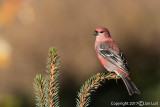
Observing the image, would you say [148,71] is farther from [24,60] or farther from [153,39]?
[24,60]

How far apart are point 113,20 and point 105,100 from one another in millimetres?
2239

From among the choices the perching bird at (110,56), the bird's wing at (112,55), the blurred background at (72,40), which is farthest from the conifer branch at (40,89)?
the blurred background at (72,40)

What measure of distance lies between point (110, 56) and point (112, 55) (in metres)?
0.05

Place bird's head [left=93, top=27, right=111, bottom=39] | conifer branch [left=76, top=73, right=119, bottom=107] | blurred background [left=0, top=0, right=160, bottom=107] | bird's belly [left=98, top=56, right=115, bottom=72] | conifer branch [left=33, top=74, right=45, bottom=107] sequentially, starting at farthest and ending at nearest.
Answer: blurred background [left=0, top=0, right=160, bottom=107]
bird's head [left=93, top=27, right=111, bottom=39]
bird's belly [left=98, top=56, right=115, bottom=72]
conifer branch [left=76, top=73, right=119, bottom=107]
conifer branch [left=33, top=74, right=45, bottom=107]

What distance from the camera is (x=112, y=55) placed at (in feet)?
17.4

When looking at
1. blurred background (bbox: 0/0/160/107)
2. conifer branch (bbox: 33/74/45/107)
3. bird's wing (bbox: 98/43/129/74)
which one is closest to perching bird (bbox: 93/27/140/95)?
bird's wing (bbox: 98/43/129/74)

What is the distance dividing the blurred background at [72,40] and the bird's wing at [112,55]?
74.0 inches

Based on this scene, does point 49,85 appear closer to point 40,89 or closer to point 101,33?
point 40,89

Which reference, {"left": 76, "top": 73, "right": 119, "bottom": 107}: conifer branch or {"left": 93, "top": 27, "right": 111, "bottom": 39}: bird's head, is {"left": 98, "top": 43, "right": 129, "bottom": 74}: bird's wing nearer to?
{"left": 93, "top": 27, "right": 111, "bottom": 39}: bird's head

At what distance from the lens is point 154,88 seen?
23.0ft

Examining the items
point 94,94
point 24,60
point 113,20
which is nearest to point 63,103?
point 94,94

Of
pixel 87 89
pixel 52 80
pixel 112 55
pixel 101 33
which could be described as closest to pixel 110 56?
pixel 112 55

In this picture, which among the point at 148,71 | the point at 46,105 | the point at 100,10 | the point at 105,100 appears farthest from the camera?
the point at 100,10

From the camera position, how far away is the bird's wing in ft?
16.5
